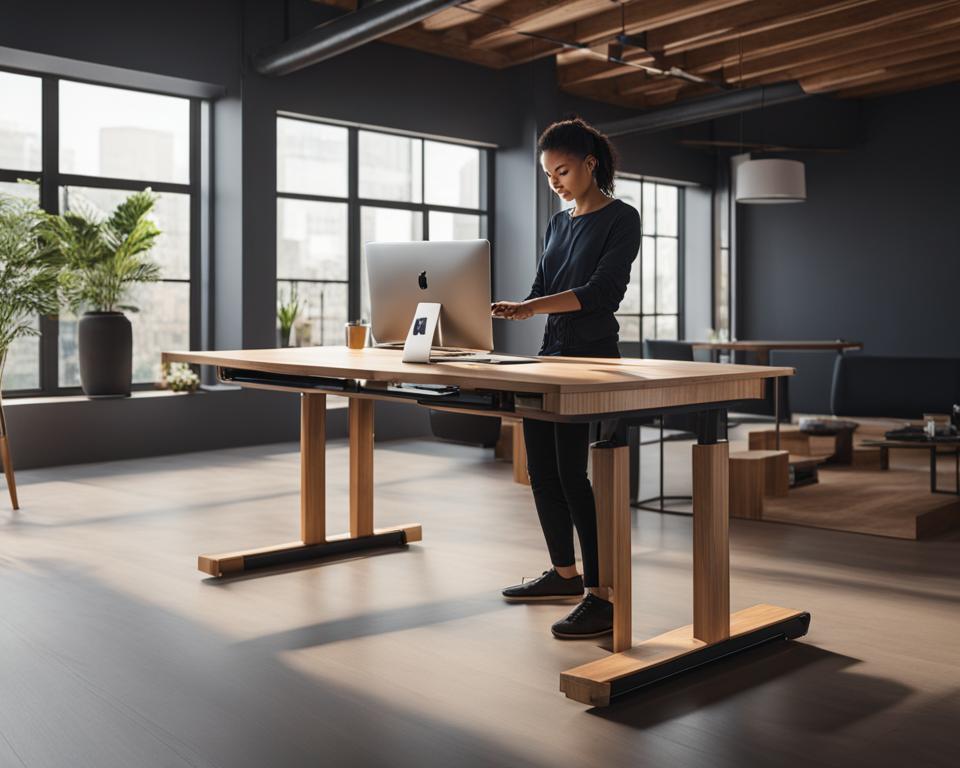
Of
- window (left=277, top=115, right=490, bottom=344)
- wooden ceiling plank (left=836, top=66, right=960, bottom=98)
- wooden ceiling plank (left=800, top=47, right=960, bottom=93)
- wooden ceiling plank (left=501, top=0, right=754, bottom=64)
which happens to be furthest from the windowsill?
wooden ceiling plank (left=836, top=66, right=960, bottom=98)

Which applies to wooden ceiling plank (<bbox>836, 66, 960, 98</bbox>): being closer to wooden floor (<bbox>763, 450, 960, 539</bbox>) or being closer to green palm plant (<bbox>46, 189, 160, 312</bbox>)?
wooden floor (<bbox>763, 450, 960, 539</bbox>)

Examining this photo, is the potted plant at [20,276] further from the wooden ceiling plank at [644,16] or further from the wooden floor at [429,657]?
the wooden ceiling plank at [644,16]

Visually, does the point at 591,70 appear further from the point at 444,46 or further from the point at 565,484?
the point at 565,484

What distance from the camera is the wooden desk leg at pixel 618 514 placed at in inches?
104

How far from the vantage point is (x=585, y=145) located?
305 cm

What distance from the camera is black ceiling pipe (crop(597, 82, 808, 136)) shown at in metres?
8.68

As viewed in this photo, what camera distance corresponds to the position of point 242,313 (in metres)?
7.59

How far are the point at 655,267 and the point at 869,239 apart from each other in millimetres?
2238

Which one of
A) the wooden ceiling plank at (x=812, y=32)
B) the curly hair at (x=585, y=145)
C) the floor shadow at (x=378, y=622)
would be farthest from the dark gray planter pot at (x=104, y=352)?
the wooden ceiling plank at (x=812, y=32)

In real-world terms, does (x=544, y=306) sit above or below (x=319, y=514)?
above

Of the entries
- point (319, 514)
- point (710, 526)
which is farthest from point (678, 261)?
point (710, 526)

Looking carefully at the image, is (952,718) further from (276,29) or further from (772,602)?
(276,29)

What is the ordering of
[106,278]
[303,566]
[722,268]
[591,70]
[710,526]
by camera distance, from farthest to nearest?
[722,268], [591,70], [106,278], [303,566], [710,526]

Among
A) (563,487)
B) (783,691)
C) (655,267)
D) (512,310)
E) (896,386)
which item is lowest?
(783,691)
